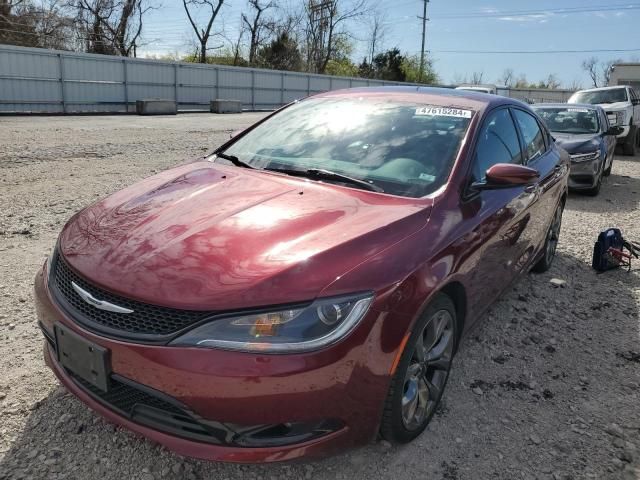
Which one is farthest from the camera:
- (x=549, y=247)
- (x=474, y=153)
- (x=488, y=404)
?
(x=549, y=247)

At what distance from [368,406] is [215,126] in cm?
1662

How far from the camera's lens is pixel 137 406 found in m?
2.02

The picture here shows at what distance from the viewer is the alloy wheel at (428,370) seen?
241cm

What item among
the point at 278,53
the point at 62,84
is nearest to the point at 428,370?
the point at 62,84

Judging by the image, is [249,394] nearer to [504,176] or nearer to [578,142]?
[504,176]

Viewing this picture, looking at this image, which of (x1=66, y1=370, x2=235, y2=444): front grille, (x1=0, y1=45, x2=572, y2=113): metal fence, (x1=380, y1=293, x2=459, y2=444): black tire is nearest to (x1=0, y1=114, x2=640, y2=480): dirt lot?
(x1=380, y1=293, x2=459, y2=444): black tire

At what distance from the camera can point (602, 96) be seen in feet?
51.2

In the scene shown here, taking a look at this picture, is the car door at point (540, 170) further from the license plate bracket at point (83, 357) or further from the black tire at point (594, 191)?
the black tire at point (594, 191)

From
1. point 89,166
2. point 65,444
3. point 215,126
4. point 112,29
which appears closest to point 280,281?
point 65,444

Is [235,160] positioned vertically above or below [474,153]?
below

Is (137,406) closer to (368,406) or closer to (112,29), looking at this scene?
(368,406)

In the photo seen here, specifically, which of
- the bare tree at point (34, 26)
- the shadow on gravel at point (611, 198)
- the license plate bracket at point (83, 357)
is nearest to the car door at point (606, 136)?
the shadow on gravel at point (611, 198)

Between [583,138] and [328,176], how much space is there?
7.95 meters

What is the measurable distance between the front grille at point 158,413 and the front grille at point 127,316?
0.66 ft
